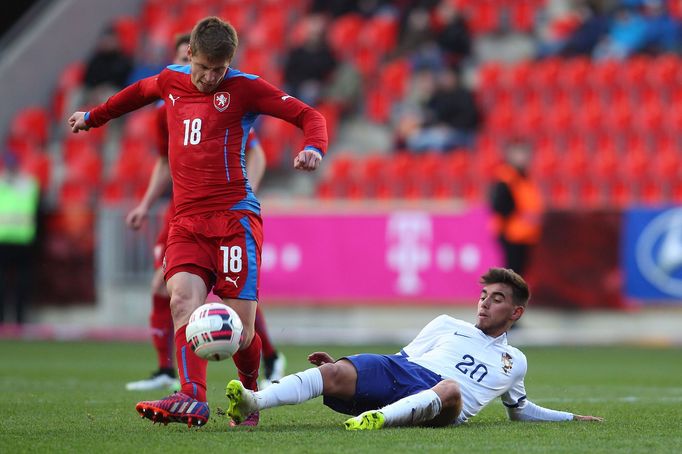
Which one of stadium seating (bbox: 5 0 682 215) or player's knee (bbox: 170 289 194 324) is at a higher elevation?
stadium seating (bbox: 5 0 682 215)

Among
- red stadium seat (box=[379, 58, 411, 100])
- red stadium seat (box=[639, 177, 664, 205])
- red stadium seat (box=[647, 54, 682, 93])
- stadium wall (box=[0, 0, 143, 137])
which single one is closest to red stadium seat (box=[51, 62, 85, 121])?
stadium wall (box=[0, 0, 143, 137])

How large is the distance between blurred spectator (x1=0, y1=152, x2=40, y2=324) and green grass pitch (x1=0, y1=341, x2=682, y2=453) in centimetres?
519

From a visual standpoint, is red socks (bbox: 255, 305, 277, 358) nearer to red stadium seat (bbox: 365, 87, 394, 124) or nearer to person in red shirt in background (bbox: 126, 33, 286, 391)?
person in red shirt in background (bbox: 126, 33, 286, 391)

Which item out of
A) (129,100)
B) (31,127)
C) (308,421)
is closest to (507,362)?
(308,421)

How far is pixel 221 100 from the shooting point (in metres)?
6.86

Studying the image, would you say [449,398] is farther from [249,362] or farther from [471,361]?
[249,362]

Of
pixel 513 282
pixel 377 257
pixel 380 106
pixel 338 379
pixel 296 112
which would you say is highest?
pixel 380 106

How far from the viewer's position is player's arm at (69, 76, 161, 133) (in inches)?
281

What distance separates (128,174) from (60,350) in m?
4.94

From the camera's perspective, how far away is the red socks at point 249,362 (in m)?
7.16

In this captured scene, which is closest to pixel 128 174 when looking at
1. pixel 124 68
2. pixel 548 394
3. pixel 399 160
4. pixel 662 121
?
pixel 124 68

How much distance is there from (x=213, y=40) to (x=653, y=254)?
10.7 meters

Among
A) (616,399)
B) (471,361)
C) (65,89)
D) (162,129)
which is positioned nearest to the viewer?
(471,361)

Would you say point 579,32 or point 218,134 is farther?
point 579,32
